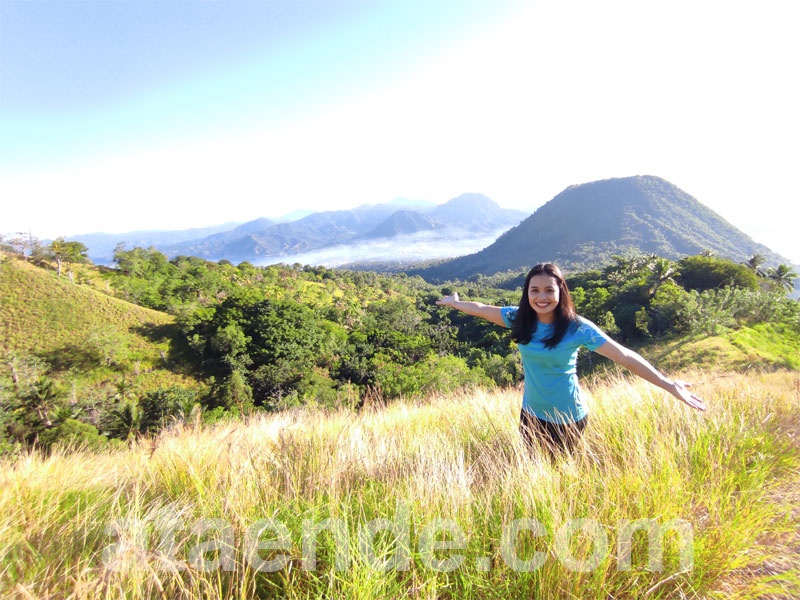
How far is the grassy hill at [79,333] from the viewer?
35875mm

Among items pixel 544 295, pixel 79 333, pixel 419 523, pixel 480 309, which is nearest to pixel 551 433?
pixel 544 295

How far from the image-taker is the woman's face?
2.10m

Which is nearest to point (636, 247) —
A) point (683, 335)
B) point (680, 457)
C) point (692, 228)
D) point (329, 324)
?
point (692, 228)

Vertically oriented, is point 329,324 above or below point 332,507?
below

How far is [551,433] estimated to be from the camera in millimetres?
2131

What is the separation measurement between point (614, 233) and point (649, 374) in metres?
204

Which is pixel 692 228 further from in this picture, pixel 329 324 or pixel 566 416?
pixel 566 416

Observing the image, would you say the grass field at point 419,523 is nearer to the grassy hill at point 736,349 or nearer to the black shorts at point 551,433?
the black shorts at point 551,433

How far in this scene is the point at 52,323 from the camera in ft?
131

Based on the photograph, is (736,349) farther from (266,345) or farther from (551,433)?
(266,345)

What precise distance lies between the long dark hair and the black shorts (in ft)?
1.78

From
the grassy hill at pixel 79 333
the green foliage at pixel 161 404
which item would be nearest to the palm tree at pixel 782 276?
the green foliage at pixel 161 404

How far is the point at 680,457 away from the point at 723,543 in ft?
2.26

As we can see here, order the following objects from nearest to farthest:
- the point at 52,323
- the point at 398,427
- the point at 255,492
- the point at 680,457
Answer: the point at 255,492 → the point at 680,457 → the point at 398,427 → the point at 52,323
